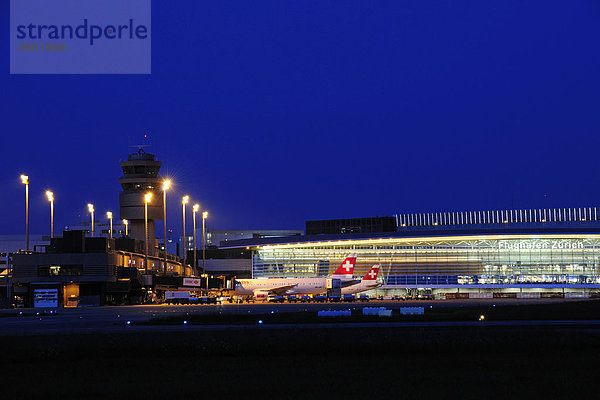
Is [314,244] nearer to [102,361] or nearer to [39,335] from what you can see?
[39,335]

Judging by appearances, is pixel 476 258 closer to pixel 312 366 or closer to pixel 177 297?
pixel 177 297

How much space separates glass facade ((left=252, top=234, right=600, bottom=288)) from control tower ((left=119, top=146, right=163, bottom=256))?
4102 cm

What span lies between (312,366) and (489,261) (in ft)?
416

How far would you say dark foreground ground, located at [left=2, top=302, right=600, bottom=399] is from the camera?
2052 centimetres

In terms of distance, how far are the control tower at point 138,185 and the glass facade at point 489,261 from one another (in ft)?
135

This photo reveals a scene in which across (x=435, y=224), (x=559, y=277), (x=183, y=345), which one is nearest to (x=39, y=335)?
A: (x=183, y=345)

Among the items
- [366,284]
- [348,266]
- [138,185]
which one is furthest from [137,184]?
[366,284]

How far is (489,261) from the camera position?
14612 centimetres

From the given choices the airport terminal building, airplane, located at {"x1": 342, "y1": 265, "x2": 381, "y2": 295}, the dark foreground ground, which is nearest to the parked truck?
airplane, located at {"x1": 342, "y1": 265, "x2": 381, "y2": 295}

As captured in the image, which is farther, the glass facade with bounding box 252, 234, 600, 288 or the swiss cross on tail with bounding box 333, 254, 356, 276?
the glass facade with bounding box 252, 234, 600, 288

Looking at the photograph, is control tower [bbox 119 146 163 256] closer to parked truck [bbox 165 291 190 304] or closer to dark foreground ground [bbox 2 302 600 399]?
parked truck [bbox 165 291 190 304]

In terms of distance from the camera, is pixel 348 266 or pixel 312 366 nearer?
pixel 312 366

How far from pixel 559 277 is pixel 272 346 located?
126m

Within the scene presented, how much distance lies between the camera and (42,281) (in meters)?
101
